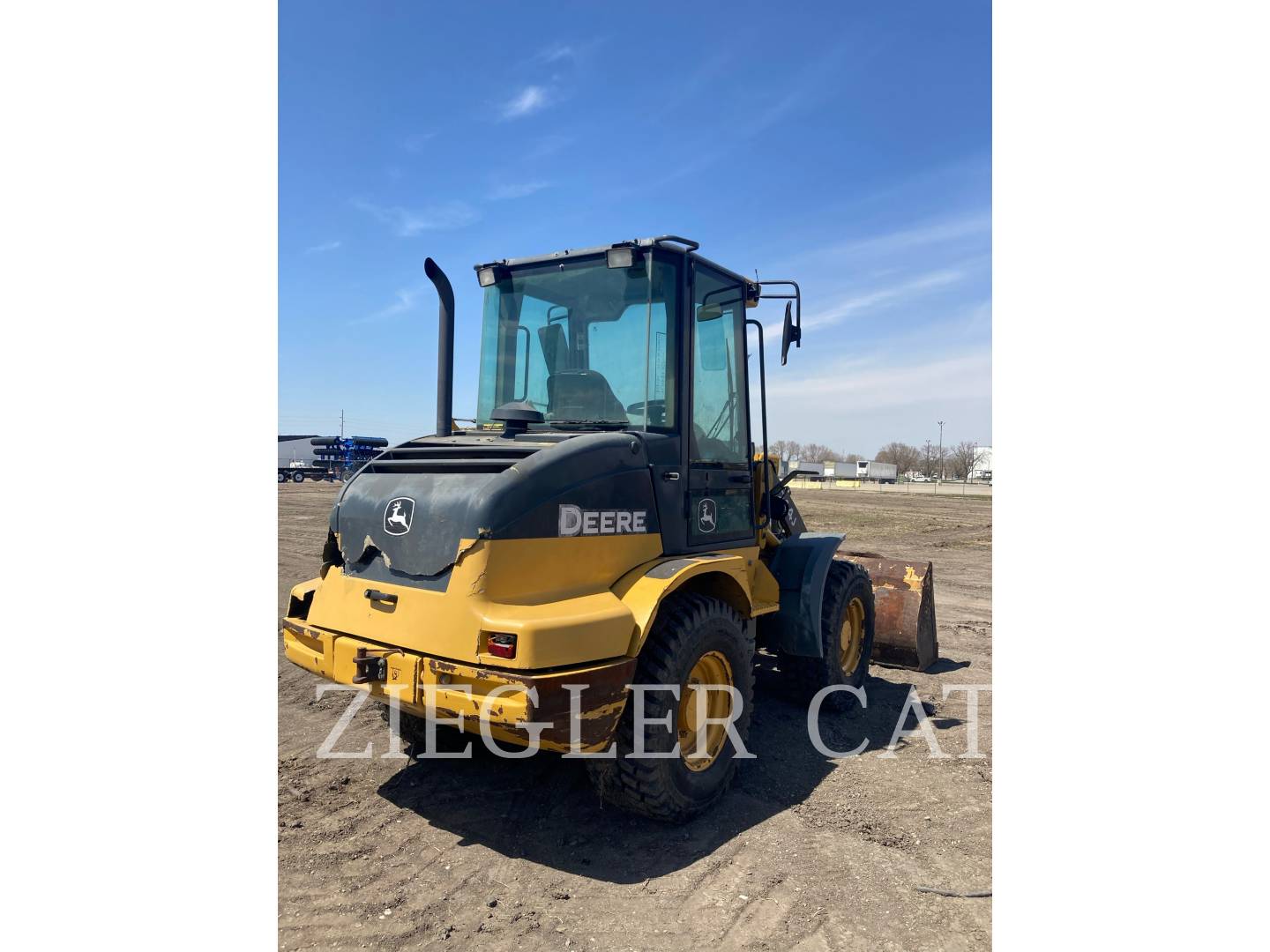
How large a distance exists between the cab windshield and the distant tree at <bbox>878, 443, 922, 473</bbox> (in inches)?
3933

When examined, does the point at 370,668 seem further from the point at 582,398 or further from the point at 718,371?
the point at 718,371

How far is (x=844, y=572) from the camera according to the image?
569 cm

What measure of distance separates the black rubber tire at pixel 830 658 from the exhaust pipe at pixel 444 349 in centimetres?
287

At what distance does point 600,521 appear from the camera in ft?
12.0

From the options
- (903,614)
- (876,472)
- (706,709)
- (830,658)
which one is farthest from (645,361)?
(876,472)

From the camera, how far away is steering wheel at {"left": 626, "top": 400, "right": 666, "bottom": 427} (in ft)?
13.4

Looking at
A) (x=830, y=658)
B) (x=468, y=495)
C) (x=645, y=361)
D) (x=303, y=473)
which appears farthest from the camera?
(x=303, y=473)

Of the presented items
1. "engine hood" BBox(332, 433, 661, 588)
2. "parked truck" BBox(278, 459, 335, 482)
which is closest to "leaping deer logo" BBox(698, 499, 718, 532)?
"engine hood" BBox(332, 433, 661, 588)

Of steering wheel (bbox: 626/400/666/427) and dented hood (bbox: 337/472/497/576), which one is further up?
steering wheel (bbox: 626/400/666/427)

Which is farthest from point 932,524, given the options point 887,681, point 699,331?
point 699,331

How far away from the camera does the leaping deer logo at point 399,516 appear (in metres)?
3.56

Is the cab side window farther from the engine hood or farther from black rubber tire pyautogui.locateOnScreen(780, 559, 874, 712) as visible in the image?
black rubber tire pyautogui.locateOnScreen(780, 559, 874, 712)

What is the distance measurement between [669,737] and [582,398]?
1902mm

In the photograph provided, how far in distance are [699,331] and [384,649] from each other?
2482mm
